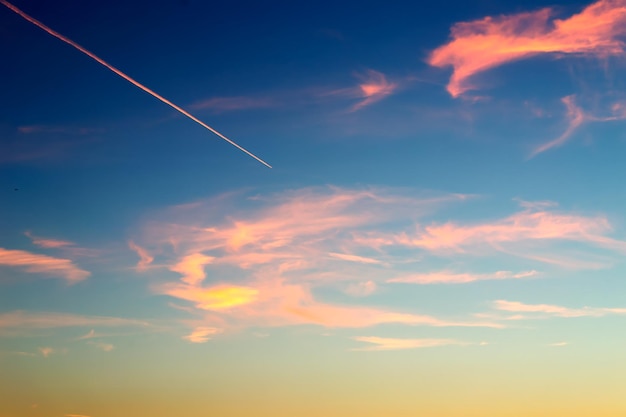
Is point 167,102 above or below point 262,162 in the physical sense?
above

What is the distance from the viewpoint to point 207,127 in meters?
93.5

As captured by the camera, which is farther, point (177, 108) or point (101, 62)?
point (177, 108)

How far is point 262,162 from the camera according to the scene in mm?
104938

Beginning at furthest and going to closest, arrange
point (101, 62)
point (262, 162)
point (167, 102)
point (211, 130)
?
1. point (262, 162)
2. point (211, 130)
3. point (167, 102)
4. point (101, 62)

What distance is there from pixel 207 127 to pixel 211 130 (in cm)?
177

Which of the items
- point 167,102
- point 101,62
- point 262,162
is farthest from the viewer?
point 262,162

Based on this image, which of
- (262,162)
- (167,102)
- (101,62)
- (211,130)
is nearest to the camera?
(101,62)

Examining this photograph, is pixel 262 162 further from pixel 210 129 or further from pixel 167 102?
pixel 167 102

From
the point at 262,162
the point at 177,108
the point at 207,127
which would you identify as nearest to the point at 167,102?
the point at 177,108

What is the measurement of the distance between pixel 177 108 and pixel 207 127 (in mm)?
8115

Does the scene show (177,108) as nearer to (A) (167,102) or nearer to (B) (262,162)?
(A) (167,102)

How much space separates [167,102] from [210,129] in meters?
12.1

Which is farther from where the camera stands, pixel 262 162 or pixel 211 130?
pixel 262 162

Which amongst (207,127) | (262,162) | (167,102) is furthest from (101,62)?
(262,162)
